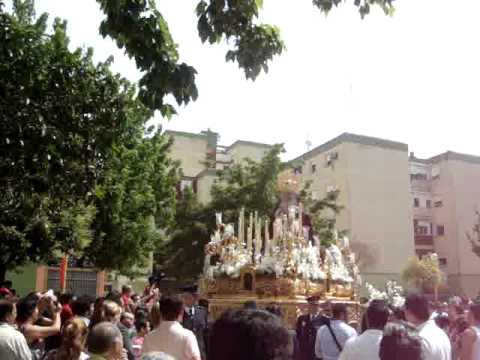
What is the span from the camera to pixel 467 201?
4353 cm

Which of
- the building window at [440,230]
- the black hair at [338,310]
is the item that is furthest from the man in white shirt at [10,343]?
the building window at [440,230]

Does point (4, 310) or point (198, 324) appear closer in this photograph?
point (4, 310)

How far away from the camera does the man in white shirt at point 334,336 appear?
678cm

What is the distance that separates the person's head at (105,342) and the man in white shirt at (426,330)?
2422mm

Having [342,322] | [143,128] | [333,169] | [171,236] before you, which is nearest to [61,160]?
[342,322]

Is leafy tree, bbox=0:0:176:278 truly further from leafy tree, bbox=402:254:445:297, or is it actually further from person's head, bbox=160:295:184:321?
leafy tree, bbox=402:254:445:297

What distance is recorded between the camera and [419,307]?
4.99 m

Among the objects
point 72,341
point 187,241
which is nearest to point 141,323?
point 72,341

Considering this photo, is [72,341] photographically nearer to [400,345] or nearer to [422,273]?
[400,345]

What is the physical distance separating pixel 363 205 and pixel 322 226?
10.6m

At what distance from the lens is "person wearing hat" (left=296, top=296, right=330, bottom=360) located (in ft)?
25.6

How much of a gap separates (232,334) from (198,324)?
28.4ft

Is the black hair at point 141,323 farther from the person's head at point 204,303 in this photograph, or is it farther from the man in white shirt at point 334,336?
the person's head at point 204,303

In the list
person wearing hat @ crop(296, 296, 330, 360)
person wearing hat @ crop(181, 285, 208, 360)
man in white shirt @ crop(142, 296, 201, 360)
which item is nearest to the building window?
person wearing hat @ crop(181, 285, 208, 360)
